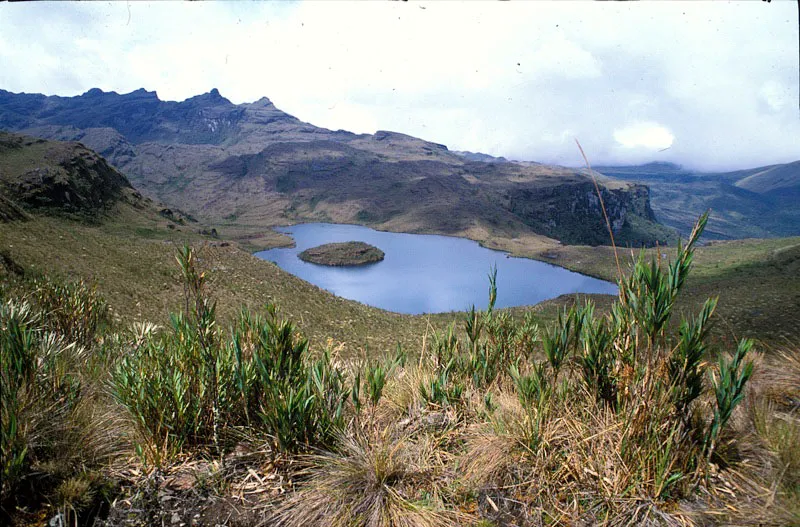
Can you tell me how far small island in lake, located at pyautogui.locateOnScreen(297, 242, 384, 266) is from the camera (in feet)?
273

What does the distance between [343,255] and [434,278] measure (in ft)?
75.5

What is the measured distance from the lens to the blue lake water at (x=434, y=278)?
185 feet

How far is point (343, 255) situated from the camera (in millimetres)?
85312

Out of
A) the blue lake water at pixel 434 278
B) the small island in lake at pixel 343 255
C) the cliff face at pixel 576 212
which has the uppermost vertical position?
the cliff face at pixel 576 212

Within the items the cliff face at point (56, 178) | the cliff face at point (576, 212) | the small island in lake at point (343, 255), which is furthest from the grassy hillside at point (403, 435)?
the cliff face at point (576, 212)

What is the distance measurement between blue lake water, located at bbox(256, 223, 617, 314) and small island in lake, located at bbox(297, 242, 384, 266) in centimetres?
224

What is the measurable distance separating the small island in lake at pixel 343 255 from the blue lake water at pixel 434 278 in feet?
7.35

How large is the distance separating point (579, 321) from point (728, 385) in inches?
40.4

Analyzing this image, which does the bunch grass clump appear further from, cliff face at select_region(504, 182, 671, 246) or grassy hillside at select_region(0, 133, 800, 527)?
cliff face at select_region(504, 182, 671, 246)

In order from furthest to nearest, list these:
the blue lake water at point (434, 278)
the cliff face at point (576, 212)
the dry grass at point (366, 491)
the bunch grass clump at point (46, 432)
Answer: the cliff face at point (576, 212) → the blue lake water at point (434, 278) → the dry grass at point (366, 491) → the bunch grass clump at point (46, 432)

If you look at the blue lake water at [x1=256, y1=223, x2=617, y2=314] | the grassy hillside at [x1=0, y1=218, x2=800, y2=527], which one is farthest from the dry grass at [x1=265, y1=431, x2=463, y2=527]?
the blue lake water at [x1=256, y1=223, x2=617, y2=314]

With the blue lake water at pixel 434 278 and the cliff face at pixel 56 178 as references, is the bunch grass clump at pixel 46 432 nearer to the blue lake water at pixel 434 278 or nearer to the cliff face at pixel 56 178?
the blue lake water at pixel 434 278

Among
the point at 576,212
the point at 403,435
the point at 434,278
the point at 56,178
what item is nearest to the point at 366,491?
the point at 403,435

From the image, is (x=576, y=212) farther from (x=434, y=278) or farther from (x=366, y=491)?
(x=366, y=491)
